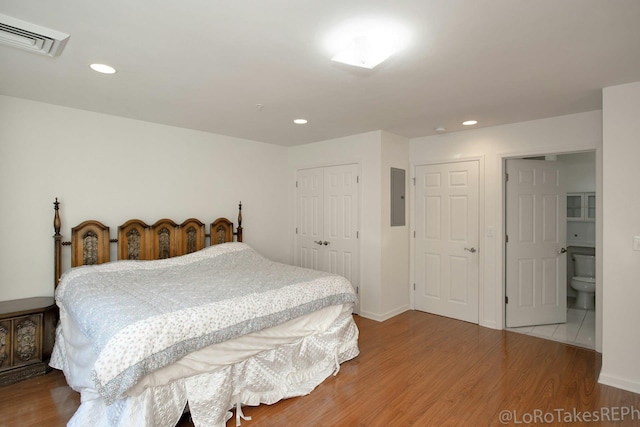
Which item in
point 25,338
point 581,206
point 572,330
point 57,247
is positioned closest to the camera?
point 25,338

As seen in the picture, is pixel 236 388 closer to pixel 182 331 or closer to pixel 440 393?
pixel 182 331

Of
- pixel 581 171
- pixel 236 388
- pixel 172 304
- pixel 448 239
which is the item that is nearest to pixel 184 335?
pixel 172 304

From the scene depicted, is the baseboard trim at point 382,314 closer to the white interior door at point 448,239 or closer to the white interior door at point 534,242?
the white interior door at point 448,239

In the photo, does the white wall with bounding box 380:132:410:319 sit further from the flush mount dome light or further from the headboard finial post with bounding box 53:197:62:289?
the headboard finial post with bounding box 53:197:62:289

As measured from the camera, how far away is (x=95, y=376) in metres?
1.73

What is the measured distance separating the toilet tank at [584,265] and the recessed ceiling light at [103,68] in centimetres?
606

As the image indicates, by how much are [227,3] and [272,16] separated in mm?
225

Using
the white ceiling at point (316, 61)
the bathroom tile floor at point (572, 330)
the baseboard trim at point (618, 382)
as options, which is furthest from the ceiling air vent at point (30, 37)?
the bathroom tile floor at point (572, 330)

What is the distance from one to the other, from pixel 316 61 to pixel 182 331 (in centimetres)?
191

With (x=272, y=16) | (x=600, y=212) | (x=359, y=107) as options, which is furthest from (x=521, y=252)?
(x=272, y=16)

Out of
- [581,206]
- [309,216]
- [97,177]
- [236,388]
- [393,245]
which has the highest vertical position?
[97,177]

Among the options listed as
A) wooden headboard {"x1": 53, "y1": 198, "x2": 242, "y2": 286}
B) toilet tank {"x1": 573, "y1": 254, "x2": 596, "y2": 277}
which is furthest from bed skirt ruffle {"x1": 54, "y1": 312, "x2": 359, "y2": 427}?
toilet tank {"x1": 573, "y1": 254, "x2": 596, "y2": 277}

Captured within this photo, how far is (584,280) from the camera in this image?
4.48 m

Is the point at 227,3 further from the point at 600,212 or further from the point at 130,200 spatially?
the point at 600,212
